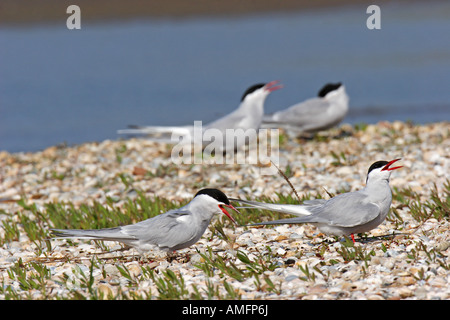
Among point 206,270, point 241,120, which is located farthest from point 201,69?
point 206,270

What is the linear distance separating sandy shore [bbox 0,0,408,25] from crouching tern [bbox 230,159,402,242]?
15.3 meters

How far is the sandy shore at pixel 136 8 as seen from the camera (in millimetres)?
18078

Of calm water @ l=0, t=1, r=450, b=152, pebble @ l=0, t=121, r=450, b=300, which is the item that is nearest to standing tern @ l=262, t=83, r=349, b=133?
pebble @ l=0, t=121, r=450, b=300

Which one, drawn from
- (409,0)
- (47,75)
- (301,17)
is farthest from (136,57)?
(409,0)

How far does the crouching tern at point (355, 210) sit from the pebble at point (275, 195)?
143 millimetres

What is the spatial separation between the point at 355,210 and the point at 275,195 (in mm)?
1871

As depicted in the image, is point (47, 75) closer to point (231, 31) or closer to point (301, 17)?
point (231, 31)

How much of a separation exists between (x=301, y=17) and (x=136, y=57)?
7.39 m

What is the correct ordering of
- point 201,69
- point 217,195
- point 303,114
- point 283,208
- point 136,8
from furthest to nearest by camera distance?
point 136,8
point 201,69
point 303,114
point 283,208
point 217,195

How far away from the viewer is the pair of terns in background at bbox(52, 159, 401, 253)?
12.8 ft

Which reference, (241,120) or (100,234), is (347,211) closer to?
(100,234)

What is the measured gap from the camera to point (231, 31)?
18859mm

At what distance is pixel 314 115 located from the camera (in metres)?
8.31
